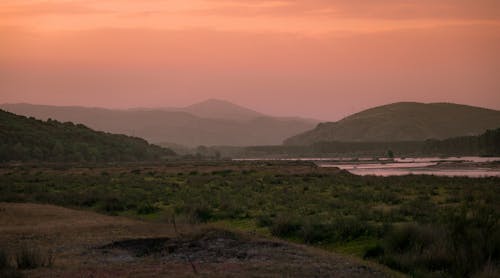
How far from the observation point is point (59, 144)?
109m

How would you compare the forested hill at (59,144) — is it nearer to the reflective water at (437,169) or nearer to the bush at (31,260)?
the reflective water at (437,169)

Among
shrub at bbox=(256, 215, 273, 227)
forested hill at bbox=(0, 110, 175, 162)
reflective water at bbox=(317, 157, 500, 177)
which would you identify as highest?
forested hill at bbox=(0, 110, 175, 162)

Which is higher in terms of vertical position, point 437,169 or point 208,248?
point 437,169

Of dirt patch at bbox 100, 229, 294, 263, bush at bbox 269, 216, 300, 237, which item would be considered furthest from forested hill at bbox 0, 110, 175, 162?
dirt patch at bbox 100, 229, 294, 263

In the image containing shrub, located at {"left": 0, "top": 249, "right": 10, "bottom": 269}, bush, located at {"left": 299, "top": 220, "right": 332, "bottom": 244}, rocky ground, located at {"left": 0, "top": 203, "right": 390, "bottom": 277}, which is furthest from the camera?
bush, located at {"left": 299, "top": 220, "right": 332, "bottom": 244}

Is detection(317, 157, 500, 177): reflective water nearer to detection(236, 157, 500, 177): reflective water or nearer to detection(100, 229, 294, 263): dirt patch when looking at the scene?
detection(236, 157, 500, 177): reflective water

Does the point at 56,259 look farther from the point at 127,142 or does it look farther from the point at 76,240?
the point at 127,142

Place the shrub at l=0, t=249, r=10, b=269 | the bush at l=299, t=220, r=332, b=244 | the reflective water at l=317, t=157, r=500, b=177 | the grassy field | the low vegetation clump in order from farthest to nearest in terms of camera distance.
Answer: the reflective water at l=317, t=157, r=500, b=177 < the bush at l=299, t=220, r=332, b=244 < the grassy field < the low vegetation clump < the shrub at l=0, t=249, r=10, b=269

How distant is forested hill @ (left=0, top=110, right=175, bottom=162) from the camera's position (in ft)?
340

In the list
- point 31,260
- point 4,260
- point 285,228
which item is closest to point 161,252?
point 31,260

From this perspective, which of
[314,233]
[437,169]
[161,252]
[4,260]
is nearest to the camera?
[4,260]

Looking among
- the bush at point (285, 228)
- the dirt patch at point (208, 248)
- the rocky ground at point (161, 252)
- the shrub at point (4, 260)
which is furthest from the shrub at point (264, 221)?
the shrub at point (4, 260)

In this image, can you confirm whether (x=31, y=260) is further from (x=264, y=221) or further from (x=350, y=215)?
(x=350, y=215)

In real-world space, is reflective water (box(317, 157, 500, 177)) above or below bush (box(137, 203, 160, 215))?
above
